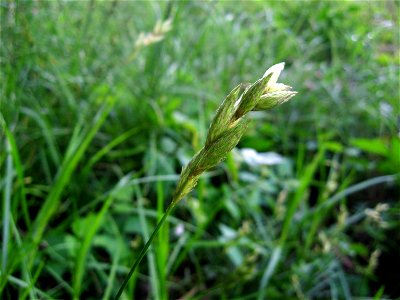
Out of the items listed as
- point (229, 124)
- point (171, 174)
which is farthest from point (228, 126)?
point (171, 174)

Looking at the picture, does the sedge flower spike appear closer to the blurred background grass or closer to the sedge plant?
the sedge plant

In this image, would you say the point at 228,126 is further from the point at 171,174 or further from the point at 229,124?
the point at 171,174

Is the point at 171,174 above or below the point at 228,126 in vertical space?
below

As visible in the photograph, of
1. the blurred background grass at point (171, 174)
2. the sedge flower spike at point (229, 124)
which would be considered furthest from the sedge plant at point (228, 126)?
the blurred background grass at point (171, 174)

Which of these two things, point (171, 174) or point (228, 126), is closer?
point (228, 126)

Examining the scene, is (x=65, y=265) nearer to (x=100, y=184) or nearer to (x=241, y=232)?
(x=100, y=184)

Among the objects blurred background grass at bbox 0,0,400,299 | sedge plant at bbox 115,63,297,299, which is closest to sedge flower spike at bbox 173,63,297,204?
sedge plant at bbox 115,63,297,299

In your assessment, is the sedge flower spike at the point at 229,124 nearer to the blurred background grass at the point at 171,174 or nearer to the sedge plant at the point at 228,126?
the sedge plant at the point at 228,126
